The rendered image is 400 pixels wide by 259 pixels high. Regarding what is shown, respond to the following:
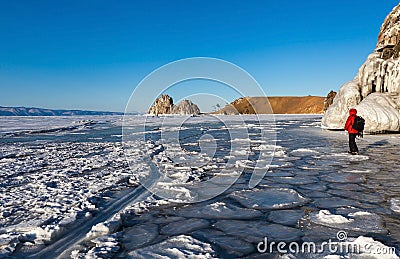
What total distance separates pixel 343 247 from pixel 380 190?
2.46 meters

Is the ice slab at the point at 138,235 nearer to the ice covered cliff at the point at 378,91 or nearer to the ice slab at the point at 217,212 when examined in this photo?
the ice slab at the point at 217,212

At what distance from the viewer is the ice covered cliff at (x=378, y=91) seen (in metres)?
12.6

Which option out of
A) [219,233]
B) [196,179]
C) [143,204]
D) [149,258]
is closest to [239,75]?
[196,179]

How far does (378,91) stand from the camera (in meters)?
14.5

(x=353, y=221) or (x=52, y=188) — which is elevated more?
(x=353, y=221)

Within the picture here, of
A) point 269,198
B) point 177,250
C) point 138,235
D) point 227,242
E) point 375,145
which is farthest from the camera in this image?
point 375,145

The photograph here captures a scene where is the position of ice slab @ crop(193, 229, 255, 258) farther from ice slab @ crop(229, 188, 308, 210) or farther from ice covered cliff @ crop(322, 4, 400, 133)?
ice covered cliff @ crop(322, 4, 400, 133)

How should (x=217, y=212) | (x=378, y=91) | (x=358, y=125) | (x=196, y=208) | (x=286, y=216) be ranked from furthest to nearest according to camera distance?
1. (x=378, y=91)
2. (x=358, y=125)
3. (x=196, y=208)
4. (x=217, y=212)
5. (x=286, y=216)

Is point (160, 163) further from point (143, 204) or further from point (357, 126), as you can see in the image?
point (357, 126)

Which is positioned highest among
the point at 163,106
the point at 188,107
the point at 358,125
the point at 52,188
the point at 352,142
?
the point at 163,106

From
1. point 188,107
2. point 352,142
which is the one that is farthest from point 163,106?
point 352,142

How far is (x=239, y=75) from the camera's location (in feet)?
21.9

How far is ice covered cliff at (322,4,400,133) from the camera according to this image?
1258 centimetres

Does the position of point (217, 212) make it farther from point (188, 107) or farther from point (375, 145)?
point (188, 107)
